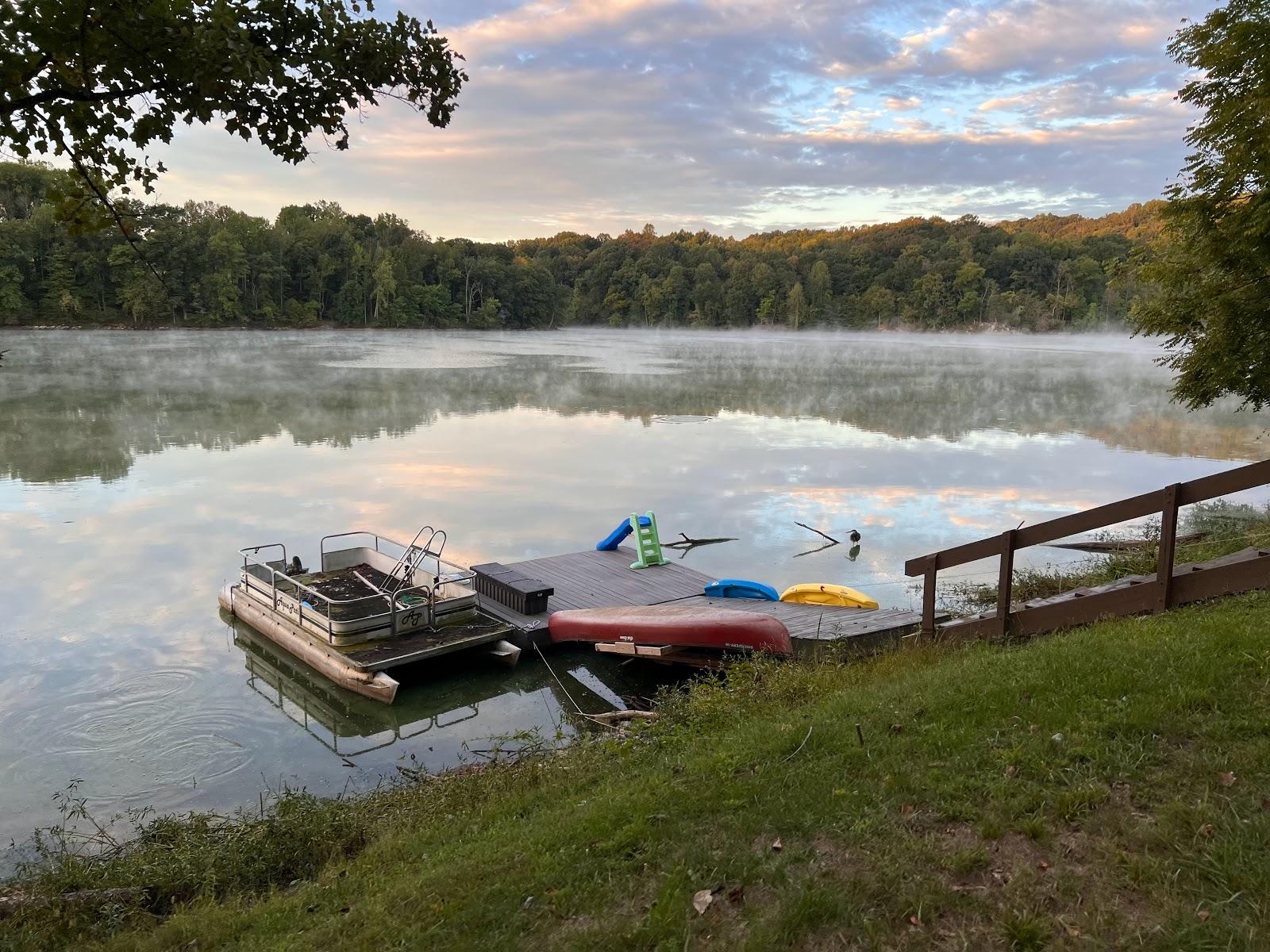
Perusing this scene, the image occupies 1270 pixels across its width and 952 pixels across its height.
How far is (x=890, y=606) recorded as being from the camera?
13195 mm

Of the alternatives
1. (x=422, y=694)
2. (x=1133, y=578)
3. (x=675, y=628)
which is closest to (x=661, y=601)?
(x=675, y=628)

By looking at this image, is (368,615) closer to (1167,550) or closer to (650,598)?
(650,598)

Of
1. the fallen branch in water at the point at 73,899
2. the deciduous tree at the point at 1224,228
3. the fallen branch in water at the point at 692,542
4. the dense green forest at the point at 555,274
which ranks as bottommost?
the fallen branch in water at the point at 692,542

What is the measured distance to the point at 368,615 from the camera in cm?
1204

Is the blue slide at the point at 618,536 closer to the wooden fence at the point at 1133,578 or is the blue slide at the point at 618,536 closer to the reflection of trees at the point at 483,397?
the wooden fence at the point at 1133,578

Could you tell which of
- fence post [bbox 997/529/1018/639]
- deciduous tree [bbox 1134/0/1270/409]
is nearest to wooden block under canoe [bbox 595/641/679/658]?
fence post [bbox 997/529/1018/639]

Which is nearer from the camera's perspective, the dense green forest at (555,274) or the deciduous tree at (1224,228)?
the deciduous tree at (1224,228)

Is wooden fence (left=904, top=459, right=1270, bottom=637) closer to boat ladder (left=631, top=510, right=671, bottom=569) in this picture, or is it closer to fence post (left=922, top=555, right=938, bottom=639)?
fence post (left=922, top=555, right=938, bottom=639)

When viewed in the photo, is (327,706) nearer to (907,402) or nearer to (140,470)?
(140,470)

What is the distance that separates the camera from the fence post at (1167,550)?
6.04m

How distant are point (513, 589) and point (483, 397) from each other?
28.0m

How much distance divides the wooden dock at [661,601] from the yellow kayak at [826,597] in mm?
224

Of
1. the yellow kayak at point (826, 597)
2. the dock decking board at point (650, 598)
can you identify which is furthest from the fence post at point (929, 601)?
the yellow kayak at point (826, 597)

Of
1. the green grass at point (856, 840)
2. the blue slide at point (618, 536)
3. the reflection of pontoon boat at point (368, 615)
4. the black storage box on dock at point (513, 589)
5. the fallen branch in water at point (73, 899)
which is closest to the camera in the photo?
the green grass at point (856, 840)
